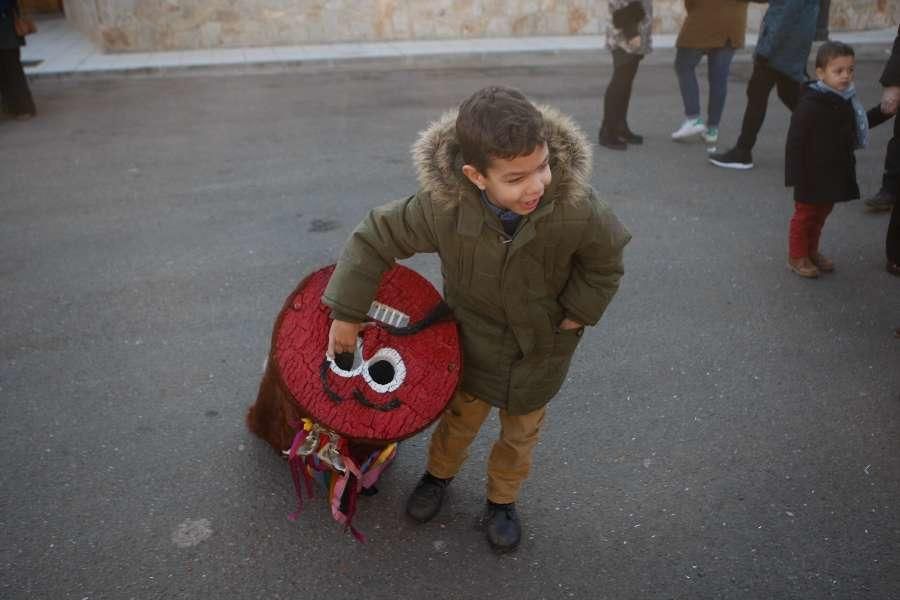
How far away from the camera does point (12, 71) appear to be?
7.79 m

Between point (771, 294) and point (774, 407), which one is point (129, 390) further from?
point (771, 294)

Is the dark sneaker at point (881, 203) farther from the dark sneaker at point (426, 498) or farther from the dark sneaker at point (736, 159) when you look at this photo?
the dark sneaker at point (426, 498)

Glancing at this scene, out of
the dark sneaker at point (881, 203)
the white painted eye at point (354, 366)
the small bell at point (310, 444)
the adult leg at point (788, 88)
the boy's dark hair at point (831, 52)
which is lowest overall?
the dark sneaker at point (881, 203)

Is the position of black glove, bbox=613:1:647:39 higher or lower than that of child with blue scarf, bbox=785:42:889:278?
higher

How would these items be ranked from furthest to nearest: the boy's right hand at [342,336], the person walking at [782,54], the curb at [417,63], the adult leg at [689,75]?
the curb at [417,63]
the adult leg at [689,75]
the person walking at [782,54]
the boy's right hand at [342,336]

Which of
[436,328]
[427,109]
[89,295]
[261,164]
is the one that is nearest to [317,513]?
[436,328]

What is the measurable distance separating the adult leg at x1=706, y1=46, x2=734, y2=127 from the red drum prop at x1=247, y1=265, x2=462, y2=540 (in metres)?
5.19

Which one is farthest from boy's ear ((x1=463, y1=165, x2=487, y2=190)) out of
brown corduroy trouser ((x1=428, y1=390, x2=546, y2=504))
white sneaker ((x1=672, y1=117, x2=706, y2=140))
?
white sneaker ((x1=672, y1=117, x2=706, y2=140))

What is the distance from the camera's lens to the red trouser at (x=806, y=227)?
4.25m

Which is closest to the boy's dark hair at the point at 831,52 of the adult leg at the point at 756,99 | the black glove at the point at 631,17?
the adult leg at the point at 756,99

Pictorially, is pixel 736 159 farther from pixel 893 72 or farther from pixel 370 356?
pixel 370 356

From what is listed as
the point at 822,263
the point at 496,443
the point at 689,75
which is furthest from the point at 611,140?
the point at 496,443

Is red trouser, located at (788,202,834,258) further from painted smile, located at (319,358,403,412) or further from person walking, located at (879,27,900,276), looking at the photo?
painted smile, located at (319,358,403,412)

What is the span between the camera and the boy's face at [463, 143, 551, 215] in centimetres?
189
